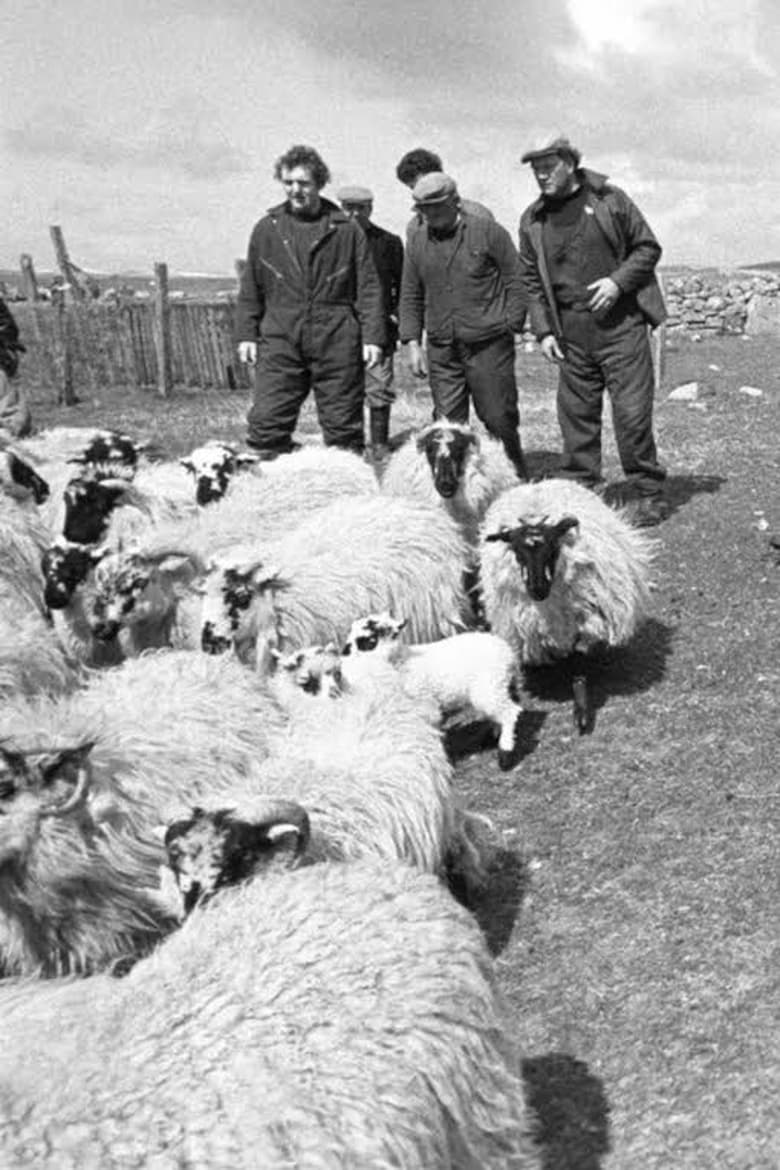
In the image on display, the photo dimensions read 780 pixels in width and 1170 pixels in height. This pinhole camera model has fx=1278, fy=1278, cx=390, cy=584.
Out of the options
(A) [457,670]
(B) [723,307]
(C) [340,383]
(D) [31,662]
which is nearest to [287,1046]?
(D) [31,662]

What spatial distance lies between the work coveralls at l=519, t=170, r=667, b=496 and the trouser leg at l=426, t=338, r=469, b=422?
0.56 m

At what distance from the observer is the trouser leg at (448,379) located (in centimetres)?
839

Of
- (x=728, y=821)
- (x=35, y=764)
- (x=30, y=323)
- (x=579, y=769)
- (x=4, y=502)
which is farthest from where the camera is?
(x=30, y=323)

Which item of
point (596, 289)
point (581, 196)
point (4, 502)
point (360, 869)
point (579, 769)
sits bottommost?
point (579, 769)

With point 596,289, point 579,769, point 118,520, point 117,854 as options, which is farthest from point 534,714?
point 596,289

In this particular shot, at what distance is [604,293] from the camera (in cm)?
782

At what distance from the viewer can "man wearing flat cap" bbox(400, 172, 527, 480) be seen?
8.09m

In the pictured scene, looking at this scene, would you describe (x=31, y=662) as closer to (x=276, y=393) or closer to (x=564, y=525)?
(x=564, y=525)

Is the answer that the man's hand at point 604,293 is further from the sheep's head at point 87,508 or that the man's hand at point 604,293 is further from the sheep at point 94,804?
the sheep at point 94,804

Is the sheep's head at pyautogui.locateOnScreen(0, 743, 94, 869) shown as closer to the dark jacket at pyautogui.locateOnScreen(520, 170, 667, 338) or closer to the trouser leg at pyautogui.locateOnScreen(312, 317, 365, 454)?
the trouser leg at pyautogui.locateOnScreen(312, 317, 365, 454)

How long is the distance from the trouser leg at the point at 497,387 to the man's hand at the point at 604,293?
0.61 meters

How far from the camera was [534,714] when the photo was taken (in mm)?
5656

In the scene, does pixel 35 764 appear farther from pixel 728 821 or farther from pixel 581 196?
pixel 581 196

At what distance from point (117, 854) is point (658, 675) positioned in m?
3.28
